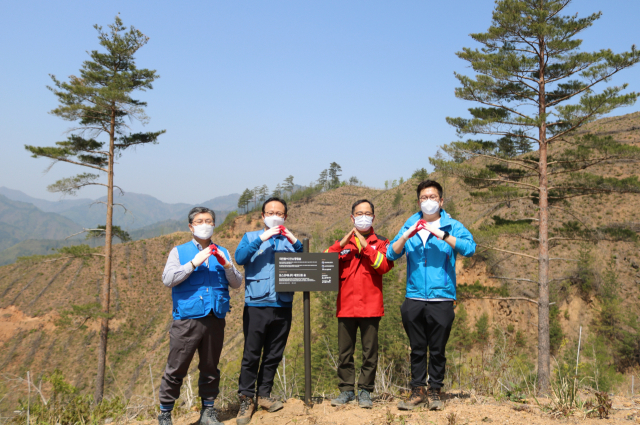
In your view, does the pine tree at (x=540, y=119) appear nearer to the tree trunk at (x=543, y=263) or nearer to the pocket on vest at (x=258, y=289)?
the tree trunk at (x=543, y=263)

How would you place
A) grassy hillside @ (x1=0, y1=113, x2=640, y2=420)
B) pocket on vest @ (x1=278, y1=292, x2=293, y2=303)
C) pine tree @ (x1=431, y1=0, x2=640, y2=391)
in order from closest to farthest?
pocket on vest @ (x1=278, y1=292, x2=293, y2=303)
pine tree @ (x1=431, y1=0, x2=640, y2=391)
grassy hillside @ (x1=0, y1=113, x2=640, y2=420)

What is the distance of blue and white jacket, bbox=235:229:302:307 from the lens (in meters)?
3.55

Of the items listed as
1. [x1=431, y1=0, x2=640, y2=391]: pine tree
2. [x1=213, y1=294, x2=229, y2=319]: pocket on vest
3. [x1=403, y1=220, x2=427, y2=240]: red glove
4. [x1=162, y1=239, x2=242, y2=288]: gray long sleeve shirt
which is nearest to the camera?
[x1=162, y1=239, x2=242, y2=288]: gray long sleeve shirt

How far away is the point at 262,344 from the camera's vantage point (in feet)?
11.8

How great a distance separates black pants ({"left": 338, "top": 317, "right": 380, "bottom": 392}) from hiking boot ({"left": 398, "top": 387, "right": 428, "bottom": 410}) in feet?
1.10

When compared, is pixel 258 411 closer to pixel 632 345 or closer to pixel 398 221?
pixel 632 345

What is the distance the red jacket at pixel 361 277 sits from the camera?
12.0ft

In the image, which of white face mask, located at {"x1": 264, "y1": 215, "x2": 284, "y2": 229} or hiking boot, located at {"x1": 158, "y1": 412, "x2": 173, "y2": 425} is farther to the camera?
white face mask, located at {"x1": 264, "y1": 215, "x2": 284, "y2": 229}

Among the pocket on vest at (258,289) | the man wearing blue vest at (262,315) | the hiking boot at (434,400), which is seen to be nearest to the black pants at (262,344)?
the man wearing blue vest at (262,315)

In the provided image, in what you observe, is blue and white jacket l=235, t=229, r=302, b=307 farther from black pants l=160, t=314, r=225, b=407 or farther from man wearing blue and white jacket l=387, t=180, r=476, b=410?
man wearing blue and white jacket l=387, t=180, r=476, b=410

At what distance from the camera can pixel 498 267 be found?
2581 cm

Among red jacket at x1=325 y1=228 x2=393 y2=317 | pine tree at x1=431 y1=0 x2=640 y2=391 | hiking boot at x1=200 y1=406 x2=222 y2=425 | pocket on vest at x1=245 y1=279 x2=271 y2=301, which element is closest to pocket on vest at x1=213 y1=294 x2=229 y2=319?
pocket on vest at x1=245 y1=279 x2=271 y2=301

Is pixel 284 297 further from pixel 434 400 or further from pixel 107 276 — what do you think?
pixel 107 276

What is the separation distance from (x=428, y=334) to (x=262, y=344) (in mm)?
1580
